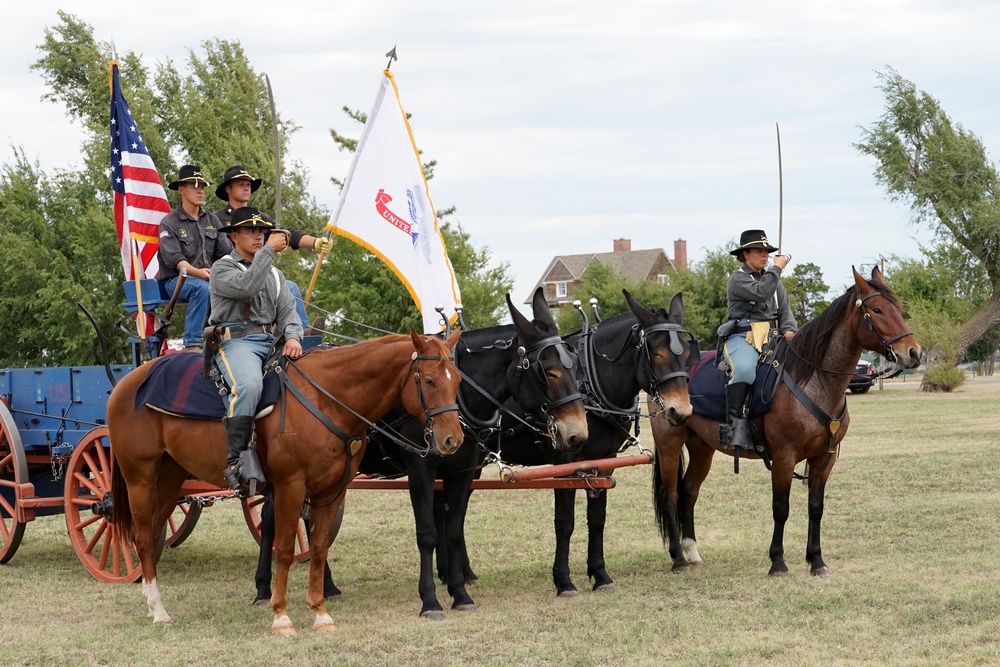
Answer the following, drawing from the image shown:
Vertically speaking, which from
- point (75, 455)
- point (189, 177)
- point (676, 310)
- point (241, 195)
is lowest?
point (75, 455)

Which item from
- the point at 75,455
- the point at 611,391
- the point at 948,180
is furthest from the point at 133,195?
the point at 948,180

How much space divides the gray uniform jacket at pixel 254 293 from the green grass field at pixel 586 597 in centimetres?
220

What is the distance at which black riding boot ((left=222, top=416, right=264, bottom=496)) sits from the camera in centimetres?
736

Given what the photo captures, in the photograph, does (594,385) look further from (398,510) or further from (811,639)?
(398,510)

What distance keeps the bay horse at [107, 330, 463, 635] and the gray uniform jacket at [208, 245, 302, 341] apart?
421 mm

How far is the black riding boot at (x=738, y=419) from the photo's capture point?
30.9 feet

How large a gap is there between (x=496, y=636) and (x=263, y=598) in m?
2.46

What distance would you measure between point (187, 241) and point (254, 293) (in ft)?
6.53

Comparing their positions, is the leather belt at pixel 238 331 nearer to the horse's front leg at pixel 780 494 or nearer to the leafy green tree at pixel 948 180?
the horse's front leg at pixel 780 494

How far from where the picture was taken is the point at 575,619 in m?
7.70

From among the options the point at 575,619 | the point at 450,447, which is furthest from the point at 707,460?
the point at 450,447

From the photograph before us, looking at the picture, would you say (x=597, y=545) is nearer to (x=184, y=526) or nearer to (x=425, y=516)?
(x=425, y=516)

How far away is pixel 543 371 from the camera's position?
798 centimetres

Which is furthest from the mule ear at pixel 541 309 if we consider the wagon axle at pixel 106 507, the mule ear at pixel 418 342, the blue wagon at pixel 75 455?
the wagon axle at pixel 106 507
